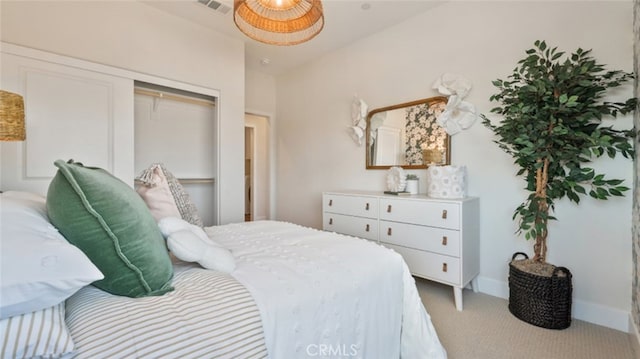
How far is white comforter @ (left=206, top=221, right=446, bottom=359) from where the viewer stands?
91 centimetres

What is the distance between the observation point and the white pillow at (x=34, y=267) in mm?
583

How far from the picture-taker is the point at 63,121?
240 centimetres

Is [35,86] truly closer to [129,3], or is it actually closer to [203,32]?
[129,3]

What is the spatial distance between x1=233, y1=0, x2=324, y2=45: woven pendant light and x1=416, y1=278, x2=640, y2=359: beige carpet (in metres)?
2.20

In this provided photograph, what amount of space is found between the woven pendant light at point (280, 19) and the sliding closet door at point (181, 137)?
176 cm

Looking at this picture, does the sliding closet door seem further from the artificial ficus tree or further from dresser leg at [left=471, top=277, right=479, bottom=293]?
the artificial ficus tree

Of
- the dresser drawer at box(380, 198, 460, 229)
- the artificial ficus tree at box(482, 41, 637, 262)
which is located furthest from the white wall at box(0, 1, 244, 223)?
the artificial ficus tree at box(482, 41, 637, 262)

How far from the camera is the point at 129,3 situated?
8.85 ft

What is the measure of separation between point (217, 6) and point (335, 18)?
4.05 feet

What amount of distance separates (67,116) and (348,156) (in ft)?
9.42

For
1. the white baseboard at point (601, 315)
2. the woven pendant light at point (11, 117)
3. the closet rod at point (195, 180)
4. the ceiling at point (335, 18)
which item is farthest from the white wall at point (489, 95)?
the woven pendant light at point (11, 117)

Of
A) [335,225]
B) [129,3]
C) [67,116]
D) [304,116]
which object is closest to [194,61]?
[129,3]

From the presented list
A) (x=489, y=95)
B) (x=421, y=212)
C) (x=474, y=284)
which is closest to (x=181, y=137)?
(x=421, y=212)

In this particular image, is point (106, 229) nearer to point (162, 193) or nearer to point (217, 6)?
point (162, 193)
